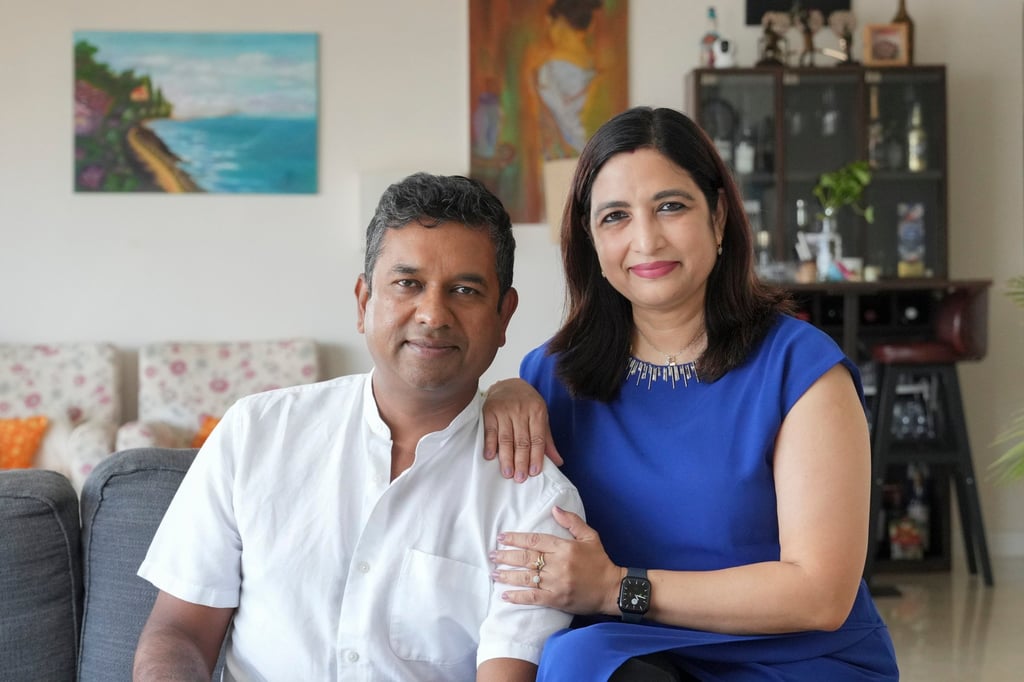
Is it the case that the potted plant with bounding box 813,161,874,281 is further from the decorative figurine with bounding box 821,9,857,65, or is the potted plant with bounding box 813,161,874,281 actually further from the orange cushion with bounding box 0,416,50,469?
the orange cushion with bounding box 0,416,50,469

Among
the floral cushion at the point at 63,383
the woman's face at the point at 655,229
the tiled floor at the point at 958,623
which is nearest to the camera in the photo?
the woman's face at the point at 655,229

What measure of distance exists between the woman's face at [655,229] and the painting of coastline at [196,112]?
3.83 metres

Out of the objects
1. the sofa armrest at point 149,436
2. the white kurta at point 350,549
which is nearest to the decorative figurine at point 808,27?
the sofa armrest at point 149,436

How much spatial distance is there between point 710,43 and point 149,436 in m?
3.13

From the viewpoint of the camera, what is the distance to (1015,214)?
18.4 ft

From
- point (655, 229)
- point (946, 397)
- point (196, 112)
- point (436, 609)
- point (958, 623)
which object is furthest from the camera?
point (196, 112)

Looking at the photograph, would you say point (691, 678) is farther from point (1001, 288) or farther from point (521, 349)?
point (1001, 288)

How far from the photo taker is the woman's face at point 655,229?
1.84 meters

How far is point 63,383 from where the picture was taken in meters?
5.17

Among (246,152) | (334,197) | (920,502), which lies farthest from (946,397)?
(246,152)

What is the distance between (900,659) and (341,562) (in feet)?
9.44

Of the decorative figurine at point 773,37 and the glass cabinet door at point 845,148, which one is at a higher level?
the decorative figurine at point 773,37

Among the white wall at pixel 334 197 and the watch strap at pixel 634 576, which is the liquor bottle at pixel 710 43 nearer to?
the white wall at pixel 334 197

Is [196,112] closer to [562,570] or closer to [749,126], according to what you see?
[749,126]
